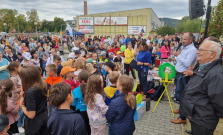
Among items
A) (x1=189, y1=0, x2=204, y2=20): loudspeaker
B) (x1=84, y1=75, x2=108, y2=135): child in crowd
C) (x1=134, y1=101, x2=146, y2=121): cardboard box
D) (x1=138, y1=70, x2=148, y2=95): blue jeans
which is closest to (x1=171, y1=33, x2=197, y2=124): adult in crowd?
(x1=134, y1=101, x2=146, y2=121): cardboard box

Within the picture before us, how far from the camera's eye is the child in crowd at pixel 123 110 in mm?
2342

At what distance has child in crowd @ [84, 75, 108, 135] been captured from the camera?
252cm

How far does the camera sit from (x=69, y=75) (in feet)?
11.2

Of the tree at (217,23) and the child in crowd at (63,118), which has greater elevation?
the tree at (217,23)

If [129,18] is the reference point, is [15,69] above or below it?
below

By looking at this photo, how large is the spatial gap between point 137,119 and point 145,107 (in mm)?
562

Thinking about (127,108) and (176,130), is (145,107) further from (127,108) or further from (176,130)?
(127,108)

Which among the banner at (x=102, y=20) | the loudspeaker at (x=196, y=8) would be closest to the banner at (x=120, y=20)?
the banner at (x=102, y=20)

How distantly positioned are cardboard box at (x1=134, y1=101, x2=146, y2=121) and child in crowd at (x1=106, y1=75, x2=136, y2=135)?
177 cm

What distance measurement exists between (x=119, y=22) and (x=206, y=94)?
3798cm

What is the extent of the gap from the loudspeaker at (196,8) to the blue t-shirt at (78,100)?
4.70m

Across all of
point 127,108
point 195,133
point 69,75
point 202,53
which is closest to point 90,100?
point 127,108

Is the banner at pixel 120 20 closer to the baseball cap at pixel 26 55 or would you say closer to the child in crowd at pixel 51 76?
the baseball cap at pixel 26 55

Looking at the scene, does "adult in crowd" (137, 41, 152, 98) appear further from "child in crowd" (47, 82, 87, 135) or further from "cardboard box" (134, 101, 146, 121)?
"child in crowd" (47, 82, 87, 135)
